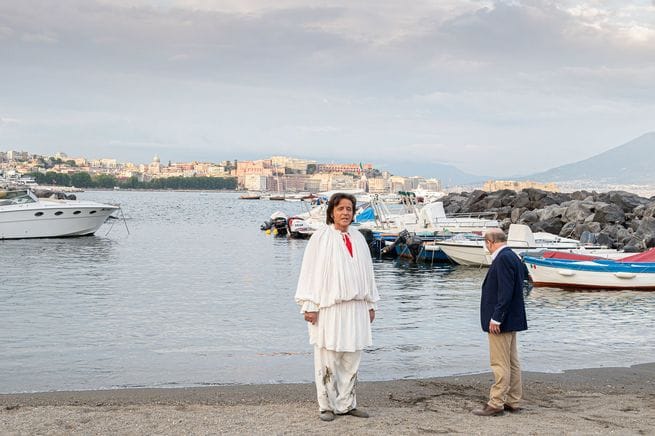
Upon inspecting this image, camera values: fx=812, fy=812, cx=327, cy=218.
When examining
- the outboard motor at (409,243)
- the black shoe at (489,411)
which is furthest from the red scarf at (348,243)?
the outboard motor at (409,243)

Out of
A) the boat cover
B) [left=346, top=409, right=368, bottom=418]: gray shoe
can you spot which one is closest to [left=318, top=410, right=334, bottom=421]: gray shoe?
[left=346, top=409, right=368, bottom=418]: gray shoe

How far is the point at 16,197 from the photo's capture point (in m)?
43.3

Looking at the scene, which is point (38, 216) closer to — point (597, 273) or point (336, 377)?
point (597, 273)

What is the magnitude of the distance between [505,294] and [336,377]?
5.81ft

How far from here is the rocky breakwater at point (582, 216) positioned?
112 ft

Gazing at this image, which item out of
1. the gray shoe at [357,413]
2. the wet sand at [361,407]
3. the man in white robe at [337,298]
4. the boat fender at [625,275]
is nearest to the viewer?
the wet sand at [361,407]

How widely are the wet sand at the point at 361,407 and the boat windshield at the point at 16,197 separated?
36.3 meters

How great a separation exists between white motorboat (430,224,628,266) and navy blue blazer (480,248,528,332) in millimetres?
19742

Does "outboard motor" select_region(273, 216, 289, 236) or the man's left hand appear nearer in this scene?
the man's left hand

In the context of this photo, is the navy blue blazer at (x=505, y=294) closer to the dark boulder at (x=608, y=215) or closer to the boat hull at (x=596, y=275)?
the boat hull at (x=596, y=275)

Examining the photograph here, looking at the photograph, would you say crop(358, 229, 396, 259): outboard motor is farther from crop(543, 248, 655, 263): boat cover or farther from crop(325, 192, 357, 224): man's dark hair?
crop(325, 192, 357, 224): man's dark hair

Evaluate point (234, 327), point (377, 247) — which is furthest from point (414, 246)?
point (234, 327)

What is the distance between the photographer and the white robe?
7301mm

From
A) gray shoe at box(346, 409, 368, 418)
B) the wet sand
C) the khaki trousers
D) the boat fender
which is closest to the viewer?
the wet sand
